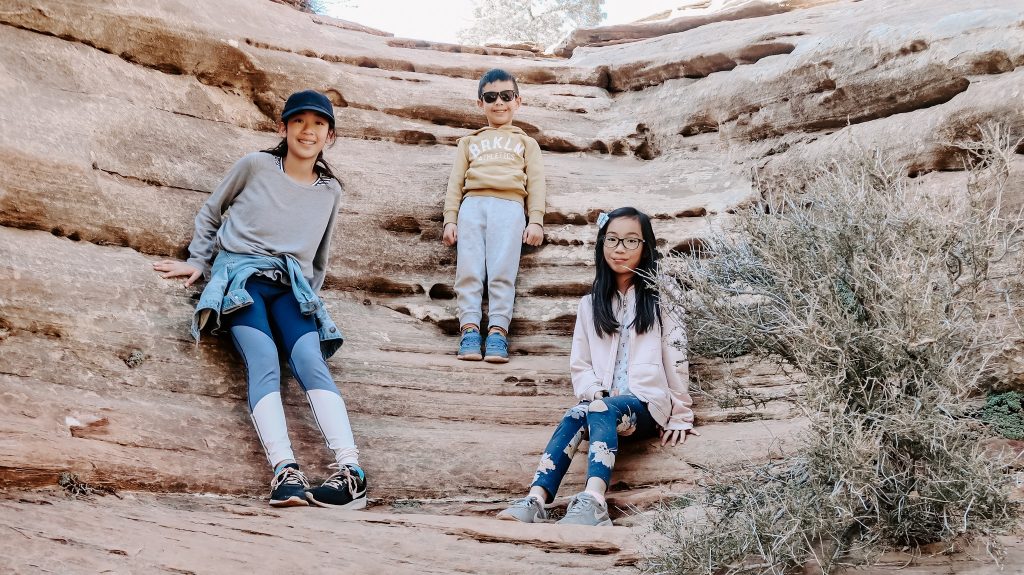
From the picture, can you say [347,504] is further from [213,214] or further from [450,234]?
[450,234]

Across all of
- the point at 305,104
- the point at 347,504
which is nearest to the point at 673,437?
the point at 347,504

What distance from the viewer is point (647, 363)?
4398 mm

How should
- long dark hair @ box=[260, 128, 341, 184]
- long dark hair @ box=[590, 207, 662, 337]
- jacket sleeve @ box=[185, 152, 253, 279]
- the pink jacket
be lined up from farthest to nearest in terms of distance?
long dark hair @ box=[260, 128, 341, 184] < jacket sleeve @ box=[185, 152, 253, 279] < long dark hair @ box=[590, 207, 662, 337] < the pink jacket

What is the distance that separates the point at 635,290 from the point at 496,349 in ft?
3.36

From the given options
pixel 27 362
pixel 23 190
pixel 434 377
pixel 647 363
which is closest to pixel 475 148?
pixel 434 377

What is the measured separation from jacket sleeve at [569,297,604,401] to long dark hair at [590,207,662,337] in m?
0.09

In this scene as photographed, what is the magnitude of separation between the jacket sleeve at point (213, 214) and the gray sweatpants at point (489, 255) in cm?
153

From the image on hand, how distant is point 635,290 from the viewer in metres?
4.66

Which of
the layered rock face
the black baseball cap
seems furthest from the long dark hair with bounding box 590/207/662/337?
the black baseball cap

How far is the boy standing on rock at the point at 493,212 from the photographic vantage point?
18.2 ft

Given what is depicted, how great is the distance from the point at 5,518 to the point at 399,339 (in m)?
2.61

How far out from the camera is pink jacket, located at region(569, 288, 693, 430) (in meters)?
4.33

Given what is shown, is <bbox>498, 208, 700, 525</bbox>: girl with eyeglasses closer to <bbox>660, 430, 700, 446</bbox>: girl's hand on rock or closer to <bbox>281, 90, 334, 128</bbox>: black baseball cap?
<bbox>660, 430, 700, 446</bbox>: girl's hand on rock

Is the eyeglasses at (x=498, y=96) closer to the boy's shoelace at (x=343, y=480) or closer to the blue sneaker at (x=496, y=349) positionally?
the blue sneaker at (x=496, y=349)
